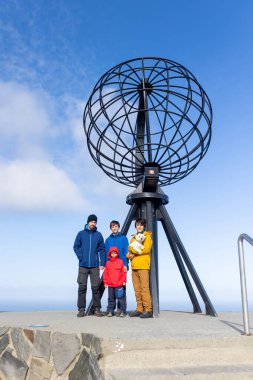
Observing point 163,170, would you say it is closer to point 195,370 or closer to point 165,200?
point 165,200

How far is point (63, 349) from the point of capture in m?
3.47

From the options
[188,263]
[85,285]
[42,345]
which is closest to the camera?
[42,345]

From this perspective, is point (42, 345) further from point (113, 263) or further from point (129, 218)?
point (129, 218)

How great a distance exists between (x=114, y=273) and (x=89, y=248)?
533mm

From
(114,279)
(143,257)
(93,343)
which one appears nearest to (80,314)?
(114,279)

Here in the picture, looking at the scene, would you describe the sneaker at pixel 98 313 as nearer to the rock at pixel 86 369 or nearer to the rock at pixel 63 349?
the rock at pixel 63 349

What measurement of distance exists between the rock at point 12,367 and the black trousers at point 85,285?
1389 millimetres

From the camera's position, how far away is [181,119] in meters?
6.09

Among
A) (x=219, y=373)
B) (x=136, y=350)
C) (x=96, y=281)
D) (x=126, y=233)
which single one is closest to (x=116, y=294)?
(x=96, y=281)

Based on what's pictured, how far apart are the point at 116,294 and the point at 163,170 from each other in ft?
7.87

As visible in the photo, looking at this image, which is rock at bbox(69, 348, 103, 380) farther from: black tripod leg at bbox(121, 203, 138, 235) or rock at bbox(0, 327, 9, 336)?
black tripod leg at bbox(121, 203, 138, 235)

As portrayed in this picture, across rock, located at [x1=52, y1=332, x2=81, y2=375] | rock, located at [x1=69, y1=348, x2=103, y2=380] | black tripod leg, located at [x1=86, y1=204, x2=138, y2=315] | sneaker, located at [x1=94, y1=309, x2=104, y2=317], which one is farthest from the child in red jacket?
rock, located at [x1=69, y1=348, x2=103, y2=380]

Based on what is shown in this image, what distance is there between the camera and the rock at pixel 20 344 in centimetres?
385

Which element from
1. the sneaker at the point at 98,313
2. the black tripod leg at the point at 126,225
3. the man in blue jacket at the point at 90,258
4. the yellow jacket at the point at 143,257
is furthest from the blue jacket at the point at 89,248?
the sneaker at the point at 98,313
